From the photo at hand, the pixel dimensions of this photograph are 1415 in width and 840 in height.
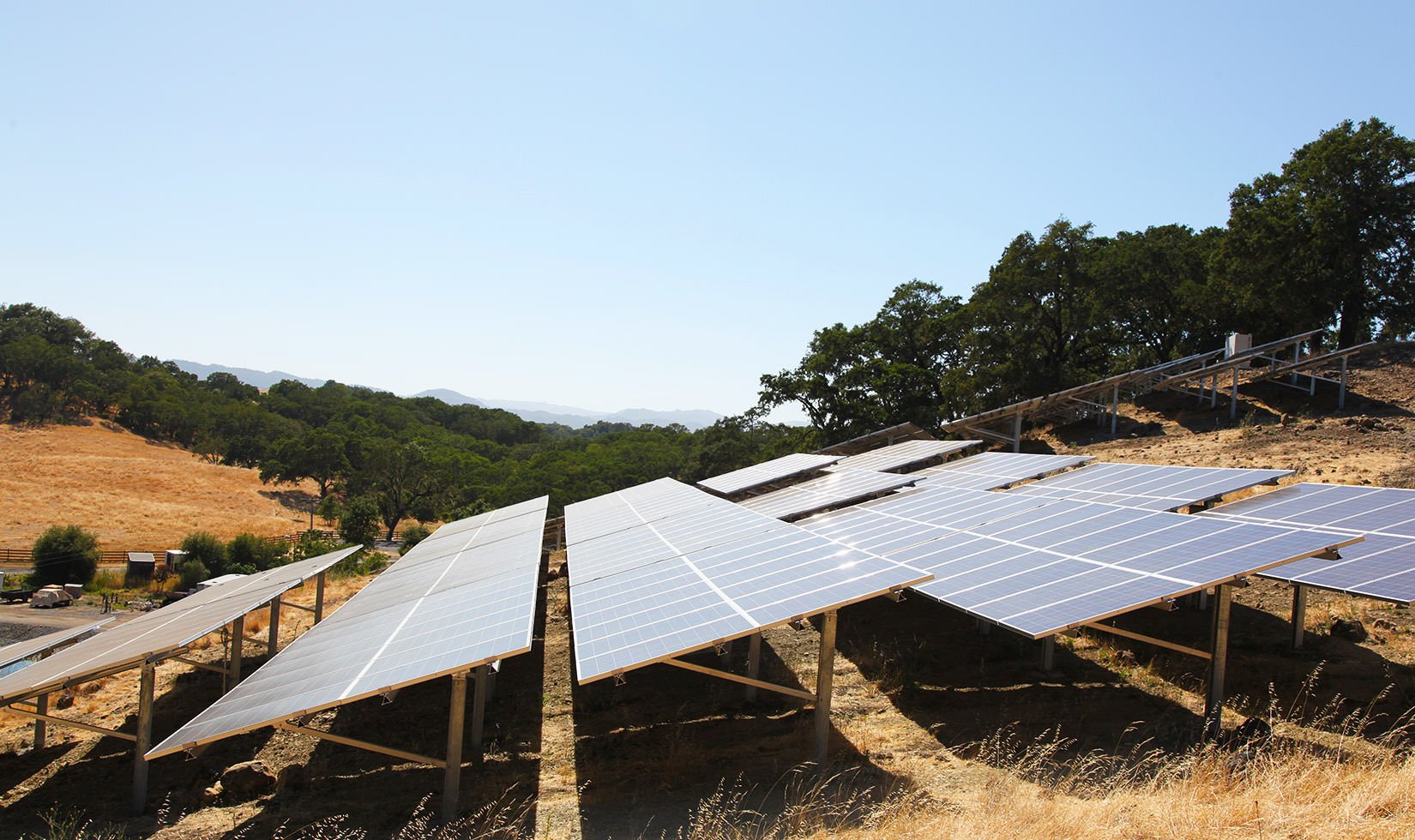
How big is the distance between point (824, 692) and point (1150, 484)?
35.3 feet

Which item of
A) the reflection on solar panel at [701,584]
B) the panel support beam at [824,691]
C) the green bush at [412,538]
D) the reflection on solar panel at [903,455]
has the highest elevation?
the reflection on solar panel at [903,455]

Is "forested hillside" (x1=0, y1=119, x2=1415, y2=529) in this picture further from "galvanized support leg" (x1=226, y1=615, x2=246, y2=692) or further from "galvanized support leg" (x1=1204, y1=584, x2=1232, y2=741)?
"galvanized support leg" (x1=226, y1=615, x2=246, y2=692)

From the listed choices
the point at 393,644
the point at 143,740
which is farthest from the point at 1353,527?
the point at 143,740

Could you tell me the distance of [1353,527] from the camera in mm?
12227

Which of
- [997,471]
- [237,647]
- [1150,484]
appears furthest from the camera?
[997,471]

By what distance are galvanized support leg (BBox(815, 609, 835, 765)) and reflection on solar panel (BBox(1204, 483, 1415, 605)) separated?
21.3 feet

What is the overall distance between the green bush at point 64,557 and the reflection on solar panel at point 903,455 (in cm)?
5202

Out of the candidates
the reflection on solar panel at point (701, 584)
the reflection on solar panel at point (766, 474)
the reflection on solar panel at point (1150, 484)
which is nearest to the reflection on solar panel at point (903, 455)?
the reflection on solar panel at point (766, 474)

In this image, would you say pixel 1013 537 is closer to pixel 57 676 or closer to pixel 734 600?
pixel 734 600

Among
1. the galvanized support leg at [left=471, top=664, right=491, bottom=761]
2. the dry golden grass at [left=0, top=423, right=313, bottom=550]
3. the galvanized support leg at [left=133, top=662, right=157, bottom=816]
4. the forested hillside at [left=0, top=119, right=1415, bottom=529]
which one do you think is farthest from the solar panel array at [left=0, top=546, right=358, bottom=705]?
the dry golden grass at [left=0, top=423, right=313, bottom=550]

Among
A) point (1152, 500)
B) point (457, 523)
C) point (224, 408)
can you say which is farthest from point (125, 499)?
point (1152, 500)

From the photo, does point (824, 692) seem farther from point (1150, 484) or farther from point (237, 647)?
point (237, 647)

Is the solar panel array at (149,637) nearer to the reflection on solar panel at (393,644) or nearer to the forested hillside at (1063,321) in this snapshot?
the reflection on solar panel at (393,644)

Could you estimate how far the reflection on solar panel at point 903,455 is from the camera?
26828mm
